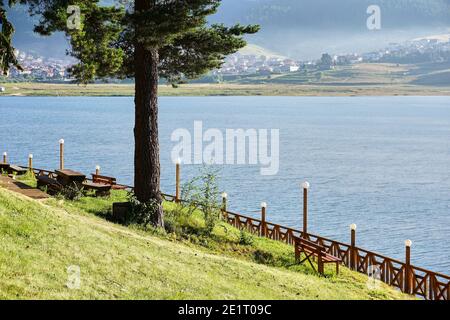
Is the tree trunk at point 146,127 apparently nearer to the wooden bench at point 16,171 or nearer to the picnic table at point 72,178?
the picnic table at point 72,178

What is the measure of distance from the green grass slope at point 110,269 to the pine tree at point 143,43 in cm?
398

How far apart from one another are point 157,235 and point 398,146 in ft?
246

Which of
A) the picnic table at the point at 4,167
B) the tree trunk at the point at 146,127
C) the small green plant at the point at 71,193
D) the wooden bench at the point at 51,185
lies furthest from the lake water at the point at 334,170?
the wooden bench at the point at 51,185

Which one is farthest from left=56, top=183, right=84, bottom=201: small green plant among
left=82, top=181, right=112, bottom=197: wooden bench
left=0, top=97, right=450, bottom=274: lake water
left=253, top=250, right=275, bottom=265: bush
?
left=0, top=97, right=450, bottom=274: lake water

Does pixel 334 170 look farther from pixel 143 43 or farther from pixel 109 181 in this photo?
pixel 143 43

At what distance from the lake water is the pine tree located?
55.2 feet

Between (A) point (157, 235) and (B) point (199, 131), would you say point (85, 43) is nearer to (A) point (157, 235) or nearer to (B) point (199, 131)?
(A) point (157, 235)

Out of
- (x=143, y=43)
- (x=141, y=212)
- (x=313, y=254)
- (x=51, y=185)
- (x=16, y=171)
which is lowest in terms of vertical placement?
(x=313, y=254)

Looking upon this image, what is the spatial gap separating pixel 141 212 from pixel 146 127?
2772mm

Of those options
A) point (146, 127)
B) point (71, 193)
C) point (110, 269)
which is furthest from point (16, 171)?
point (110, 269)

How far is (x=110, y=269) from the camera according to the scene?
1280cm

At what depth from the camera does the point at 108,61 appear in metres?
22.3

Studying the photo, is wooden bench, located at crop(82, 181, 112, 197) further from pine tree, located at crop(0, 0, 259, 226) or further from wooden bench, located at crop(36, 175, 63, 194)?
pine tree, located at crop(0, 0, 259, 226)
